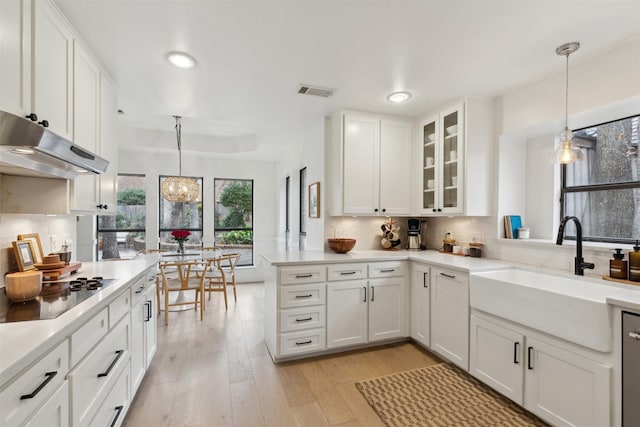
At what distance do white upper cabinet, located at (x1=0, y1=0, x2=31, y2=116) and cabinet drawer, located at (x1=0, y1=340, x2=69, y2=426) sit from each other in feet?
3.53

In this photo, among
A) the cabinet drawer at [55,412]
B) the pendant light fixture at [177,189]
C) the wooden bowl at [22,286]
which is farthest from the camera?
the pendant light fixture at [177,189]

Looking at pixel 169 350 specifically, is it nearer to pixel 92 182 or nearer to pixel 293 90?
pixel 92 182

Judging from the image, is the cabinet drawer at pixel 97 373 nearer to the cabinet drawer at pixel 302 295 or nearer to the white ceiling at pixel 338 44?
the cabinet drawer at pixel 302 295

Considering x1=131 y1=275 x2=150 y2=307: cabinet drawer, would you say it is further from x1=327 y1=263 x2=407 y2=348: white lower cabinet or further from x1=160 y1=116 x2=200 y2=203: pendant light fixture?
x1=160 y1=116 x2=200 y2=203: pendant light fixture

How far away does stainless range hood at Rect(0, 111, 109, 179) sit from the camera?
3.77ft

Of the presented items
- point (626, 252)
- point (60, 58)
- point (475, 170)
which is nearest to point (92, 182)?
point (60, 58)

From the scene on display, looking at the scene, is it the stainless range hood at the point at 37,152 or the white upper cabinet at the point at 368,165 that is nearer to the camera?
the stainless range hood at the point at 37,152

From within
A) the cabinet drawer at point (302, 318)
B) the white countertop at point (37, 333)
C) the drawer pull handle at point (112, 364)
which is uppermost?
the white countertop at point (37, 333)

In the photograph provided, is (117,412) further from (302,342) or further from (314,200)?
(314,200)

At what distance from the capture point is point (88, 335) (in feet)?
4.56

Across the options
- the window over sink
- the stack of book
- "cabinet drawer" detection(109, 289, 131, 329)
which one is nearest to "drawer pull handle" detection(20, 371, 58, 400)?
"cabinet drawer" detection(109, 289, 131, 329)

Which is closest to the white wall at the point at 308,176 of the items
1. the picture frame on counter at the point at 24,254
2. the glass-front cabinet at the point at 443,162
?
the glass-front cabinet at the point at 443,162

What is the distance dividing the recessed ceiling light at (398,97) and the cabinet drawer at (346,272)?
171 cm

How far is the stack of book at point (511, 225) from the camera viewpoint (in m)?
2.89
